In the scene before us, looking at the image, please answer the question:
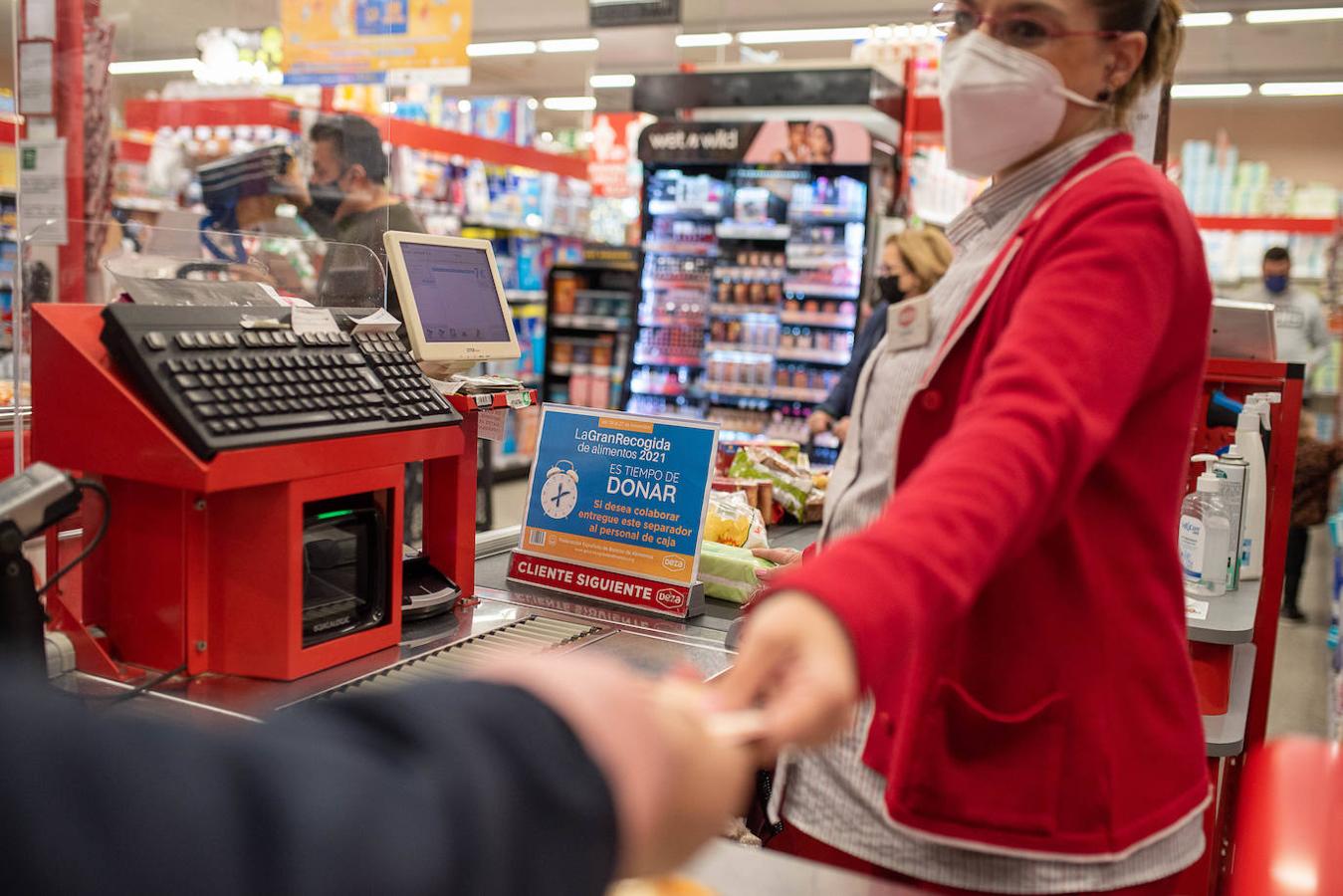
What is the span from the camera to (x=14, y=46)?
4668 mm

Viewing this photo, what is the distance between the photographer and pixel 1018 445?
31.9 inches

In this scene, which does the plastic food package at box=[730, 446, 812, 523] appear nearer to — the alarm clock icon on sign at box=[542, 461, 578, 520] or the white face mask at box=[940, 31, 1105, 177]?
the alarm clock icon on sign at box=[542, 461, 578, 520]

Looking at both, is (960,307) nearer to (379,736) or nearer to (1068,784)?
(1068,784)

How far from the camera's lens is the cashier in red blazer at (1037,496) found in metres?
0.85

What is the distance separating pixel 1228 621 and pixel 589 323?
7.36 metres

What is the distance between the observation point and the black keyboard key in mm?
1549

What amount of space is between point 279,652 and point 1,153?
7885 millimetres

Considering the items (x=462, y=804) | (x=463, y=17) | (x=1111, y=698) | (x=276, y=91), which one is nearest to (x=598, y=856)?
(x=462, y=804)

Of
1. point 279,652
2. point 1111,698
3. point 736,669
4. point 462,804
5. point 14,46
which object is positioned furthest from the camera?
point 14,46

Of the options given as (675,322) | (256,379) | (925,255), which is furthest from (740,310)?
(256,379)

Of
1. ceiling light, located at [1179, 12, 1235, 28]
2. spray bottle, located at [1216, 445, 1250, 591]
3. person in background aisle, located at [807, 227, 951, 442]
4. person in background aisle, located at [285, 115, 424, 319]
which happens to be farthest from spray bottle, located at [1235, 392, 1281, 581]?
ceiling light, located at [1179, 12, 1235, 28]

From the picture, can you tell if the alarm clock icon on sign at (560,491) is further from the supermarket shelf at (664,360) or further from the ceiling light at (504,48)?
the ceiling light at (504,48)

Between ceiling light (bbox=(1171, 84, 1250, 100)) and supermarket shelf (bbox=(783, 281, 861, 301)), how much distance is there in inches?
355

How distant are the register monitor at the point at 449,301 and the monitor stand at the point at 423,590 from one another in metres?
0.36
